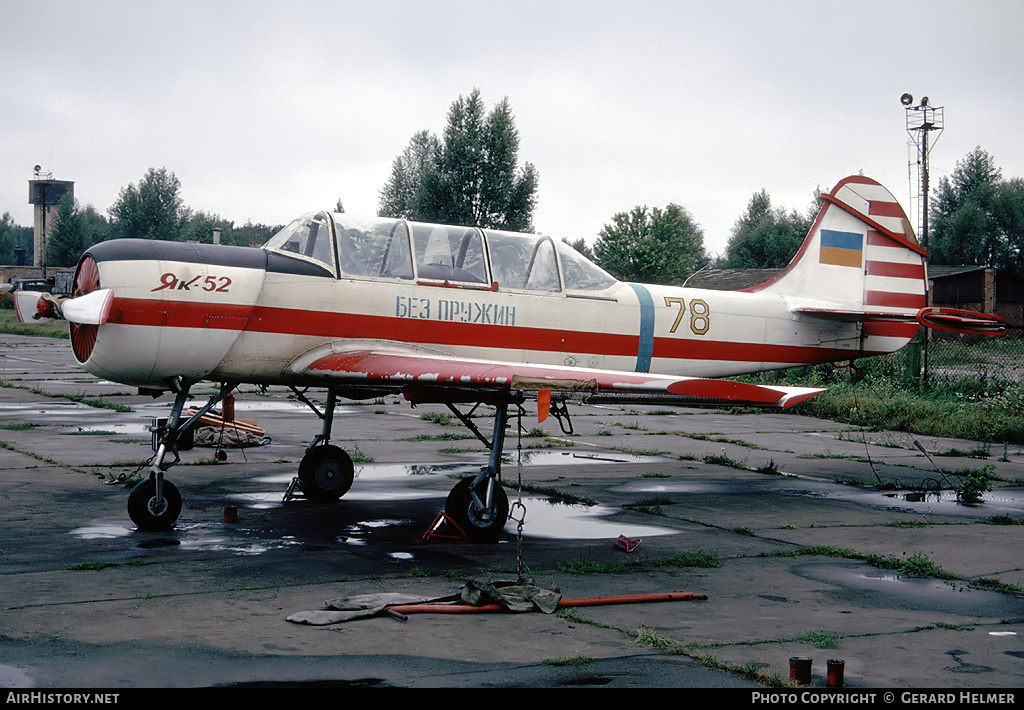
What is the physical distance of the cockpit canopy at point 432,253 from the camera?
9703 mm

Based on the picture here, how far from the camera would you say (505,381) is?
811cm

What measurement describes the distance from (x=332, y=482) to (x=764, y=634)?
19.2ft

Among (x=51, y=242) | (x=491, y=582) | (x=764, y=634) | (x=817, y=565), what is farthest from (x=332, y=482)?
(x=51, y=242)

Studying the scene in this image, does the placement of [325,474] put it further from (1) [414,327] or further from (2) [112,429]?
(2) [112,429]

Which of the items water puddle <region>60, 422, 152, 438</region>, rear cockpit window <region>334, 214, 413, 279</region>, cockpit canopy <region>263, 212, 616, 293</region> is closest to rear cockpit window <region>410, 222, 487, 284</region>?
cockpit canopy <region>263, 212, 616, 293</region>

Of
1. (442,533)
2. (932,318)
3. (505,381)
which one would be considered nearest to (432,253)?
(505,381)

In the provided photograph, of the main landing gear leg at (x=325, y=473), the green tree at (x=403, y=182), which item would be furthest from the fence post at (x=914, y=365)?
the green tree at (x=403, y=182)

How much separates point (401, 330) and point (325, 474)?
1959mm

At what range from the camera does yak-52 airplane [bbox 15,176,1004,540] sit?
28.1 feet

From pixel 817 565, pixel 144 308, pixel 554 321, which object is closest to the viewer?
pixel 817 565

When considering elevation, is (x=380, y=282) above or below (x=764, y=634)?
above
